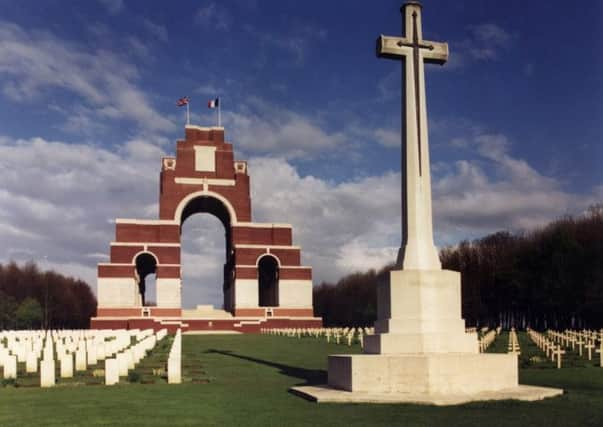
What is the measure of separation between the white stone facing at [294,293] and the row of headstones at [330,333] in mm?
3598

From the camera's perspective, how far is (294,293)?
5612 centimetres

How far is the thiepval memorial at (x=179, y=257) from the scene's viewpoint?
52.4 metres

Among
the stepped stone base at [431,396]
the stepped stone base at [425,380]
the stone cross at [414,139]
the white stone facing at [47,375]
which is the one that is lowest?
the white stone facing at [47,375]

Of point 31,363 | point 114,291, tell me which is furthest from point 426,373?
point 114,291

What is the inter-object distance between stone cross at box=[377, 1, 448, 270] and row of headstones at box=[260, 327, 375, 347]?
1887 centimetres

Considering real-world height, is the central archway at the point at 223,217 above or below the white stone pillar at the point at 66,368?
above

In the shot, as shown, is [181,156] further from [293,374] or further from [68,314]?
[293,374]

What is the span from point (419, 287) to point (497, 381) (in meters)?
1.69

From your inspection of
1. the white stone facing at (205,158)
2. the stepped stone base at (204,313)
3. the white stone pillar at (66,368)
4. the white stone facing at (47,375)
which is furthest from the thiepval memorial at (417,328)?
the white stone facing at (205,158)

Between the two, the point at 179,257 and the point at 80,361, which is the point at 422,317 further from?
the point at 179,257

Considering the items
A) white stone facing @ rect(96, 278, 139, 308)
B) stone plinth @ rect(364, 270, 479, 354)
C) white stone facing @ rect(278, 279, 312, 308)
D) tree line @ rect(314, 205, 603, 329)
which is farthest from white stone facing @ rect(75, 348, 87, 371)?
white stone facing @ rect(278, 279, 312, 308)

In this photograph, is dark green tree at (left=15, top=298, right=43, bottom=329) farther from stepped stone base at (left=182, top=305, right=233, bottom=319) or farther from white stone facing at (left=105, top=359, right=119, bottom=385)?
white stone facing at (left=105, top=359, right=119, bottom=385)

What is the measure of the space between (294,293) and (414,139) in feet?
152

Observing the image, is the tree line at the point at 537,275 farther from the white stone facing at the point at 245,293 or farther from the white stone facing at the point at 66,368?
the white stone facing at the point at 66,368
